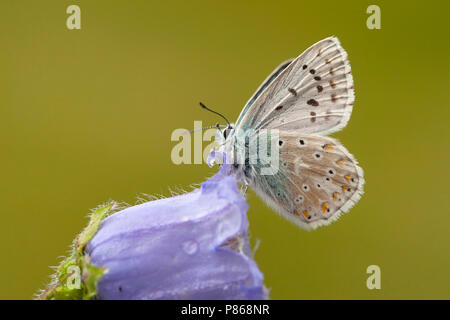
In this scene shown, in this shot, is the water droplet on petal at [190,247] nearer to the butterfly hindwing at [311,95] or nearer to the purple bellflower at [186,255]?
the purple bellflower at [186,255]

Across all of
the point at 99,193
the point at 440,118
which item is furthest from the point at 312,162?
the point at 440,118

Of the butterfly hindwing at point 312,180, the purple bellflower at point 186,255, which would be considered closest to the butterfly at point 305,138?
the butterfly hindwing at point 312,180

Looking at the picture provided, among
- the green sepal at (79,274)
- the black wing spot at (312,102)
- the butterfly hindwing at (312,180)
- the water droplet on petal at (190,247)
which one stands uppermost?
the black wing spot at (312,102)

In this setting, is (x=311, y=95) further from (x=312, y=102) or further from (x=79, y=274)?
(x=79, y=274)

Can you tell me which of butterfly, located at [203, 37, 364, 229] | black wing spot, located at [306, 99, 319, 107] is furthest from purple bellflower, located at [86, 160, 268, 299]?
black wing spot, located at [306, 99, 319, 107]

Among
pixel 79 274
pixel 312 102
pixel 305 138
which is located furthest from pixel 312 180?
pixel 79 274

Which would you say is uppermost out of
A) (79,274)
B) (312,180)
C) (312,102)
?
(312,102)

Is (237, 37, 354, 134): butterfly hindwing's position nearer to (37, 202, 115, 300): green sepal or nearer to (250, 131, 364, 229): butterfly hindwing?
(250, 131, 364, 229): butterfly hindwing
